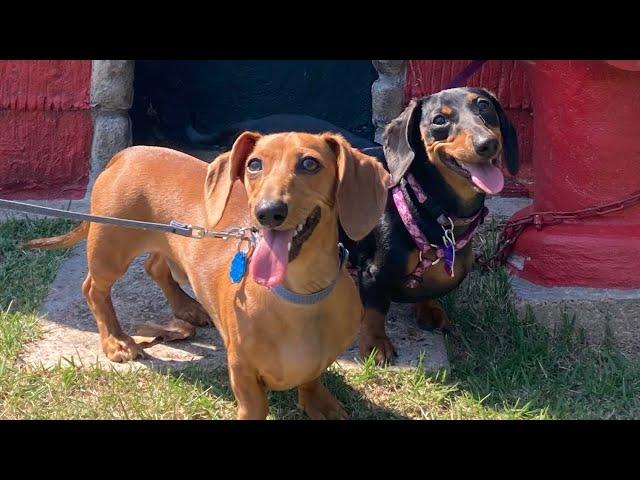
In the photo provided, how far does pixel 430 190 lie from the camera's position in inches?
135

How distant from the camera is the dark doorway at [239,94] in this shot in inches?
229

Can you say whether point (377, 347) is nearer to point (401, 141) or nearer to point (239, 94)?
point (401, 141)

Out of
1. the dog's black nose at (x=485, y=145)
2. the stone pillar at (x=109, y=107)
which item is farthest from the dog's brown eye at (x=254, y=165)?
the stone pillar at (x=109, y=107)

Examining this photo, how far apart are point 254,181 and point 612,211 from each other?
6.40ft

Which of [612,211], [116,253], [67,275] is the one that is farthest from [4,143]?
[612,211]

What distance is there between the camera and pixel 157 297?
405cm

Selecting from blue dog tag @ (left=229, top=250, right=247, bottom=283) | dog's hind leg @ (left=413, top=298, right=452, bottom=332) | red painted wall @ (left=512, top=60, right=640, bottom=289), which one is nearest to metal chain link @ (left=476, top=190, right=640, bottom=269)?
red painted wall @ (left=512, top=60, right=640, bottom=289)

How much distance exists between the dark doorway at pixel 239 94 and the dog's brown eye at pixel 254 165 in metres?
3.27

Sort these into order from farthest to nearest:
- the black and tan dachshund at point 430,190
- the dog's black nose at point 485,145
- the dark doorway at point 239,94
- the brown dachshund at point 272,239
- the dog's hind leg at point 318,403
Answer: the dark doorway at point 239,94 < the black and tan dachshund at point 430,190 < the dog's black nose at point 485,145 < the dog's hind leg at point 318,403 < the brown dachshund at point 272,239

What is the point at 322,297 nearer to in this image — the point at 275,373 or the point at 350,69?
the point at 275,373

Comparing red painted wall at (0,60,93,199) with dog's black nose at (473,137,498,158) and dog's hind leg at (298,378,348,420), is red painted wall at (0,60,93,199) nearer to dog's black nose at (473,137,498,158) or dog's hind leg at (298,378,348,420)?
dog's hind leg at (298,378,348,420)

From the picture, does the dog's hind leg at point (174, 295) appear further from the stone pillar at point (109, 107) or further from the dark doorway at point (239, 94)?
the dark doorway at point (239, 94)

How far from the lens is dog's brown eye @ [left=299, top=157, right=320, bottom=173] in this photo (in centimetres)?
258

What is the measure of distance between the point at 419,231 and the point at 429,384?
615 mm
